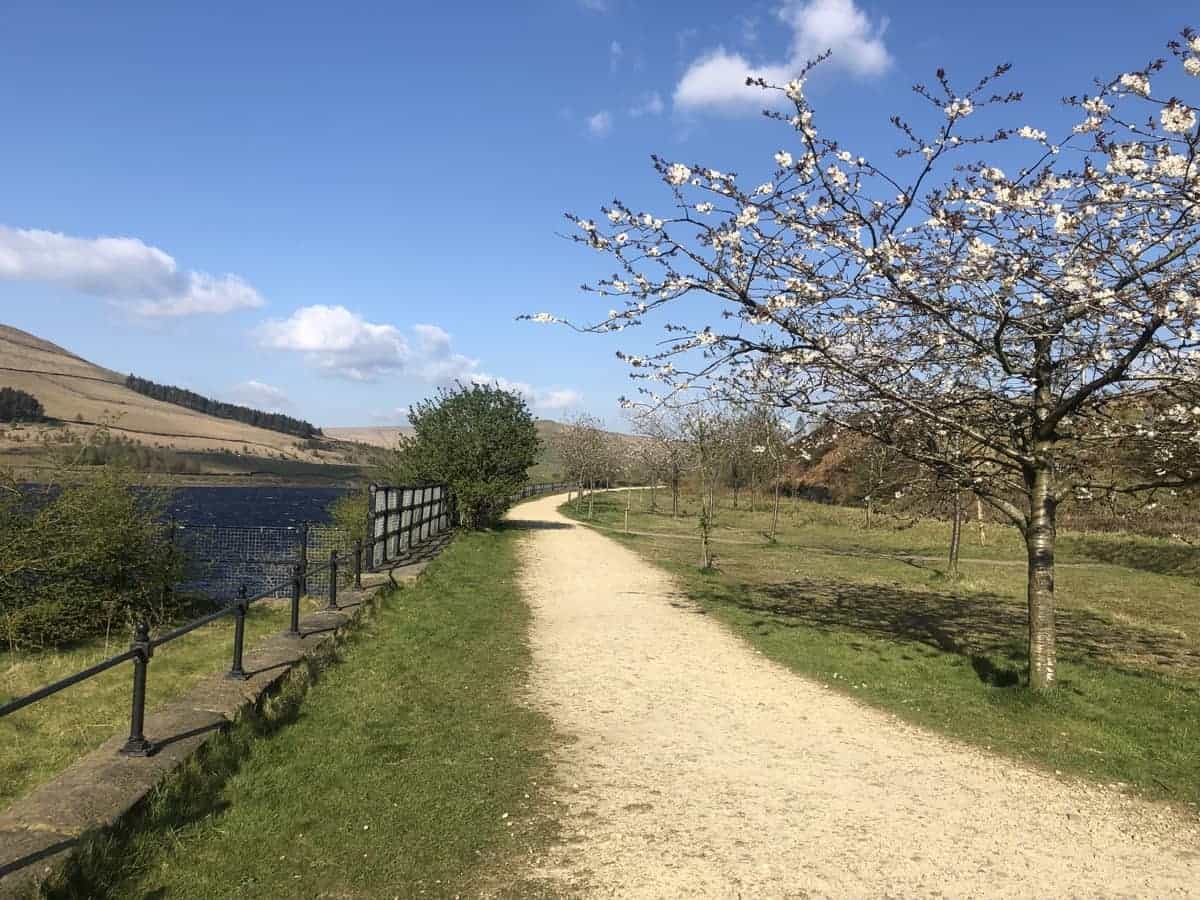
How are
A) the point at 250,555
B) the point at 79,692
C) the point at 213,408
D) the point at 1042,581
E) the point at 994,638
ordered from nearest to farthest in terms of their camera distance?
the point at 1042,581
the point at 79,692
the point at 994,638
the point at 250,555
the point at 213,408

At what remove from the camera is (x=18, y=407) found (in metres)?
87.4

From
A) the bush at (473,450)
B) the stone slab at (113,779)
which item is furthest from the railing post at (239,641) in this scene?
the bush at (473,450)

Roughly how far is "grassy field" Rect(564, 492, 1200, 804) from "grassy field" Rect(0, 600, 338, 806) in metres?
6.56

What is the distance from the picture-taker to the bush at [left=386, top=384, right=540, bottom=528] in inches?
938

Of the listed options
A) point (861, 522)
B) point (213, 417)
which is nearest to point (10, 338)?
point (213, 417)

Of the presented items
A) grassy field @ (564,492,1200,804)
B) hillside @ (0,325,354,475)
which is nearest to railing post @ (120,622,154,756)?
grassy field @ (564,492,1200,804)

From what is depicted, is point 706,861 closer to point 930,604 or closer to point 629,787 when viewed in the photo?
point 629,787

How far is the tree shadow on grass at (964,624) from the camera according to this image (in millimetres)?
9234

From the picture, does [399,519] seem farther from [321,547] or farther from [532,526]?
[532,526]

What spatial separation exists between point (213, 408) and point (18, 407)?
2300 inches

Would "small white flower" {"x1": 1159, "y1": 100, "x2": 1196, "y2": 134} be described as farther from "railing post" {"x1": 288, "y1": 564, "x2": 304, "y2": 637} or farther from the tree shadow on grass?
"railing post" {"x1": 288, "y1": 564, "x2": 304, "y2": 637}

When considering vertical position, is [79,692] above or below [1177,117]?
below

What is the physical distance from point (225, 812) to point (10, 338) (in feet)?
597

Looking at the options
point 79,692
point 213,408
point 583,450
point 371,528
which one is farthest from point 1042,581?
point 213,408
